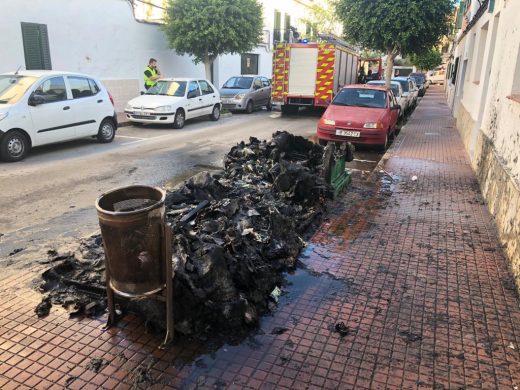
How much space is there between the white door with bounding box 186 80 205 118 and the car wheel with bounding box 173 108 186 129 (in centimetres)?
28

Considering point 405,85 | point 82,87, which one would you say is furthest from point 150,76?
point 405,85

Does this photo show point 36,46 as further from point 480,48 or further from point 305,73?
point 480,48

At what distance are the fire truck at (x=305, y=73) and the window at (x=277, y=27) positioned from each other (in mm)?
13644

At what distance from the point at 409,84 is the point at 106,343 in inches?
855

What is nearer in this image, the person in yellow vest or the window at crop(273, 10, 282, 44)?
the person in yellow vest

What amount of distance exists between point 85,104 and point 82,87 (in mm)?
424

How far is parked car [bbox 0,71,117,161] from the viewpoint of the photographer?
9156 mm

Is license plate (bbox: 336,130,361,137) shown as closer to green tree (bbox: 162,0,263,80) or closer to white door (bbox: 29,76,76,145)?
white door (bbox: 29,76,76,145)

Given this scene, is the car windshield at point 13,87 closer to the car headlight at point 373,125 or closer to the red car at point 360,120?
the red car at point 360,120

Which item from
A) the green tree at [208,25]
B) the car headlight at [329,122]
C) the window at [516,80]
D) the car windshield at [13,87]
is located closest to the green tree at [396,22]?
the green tree at [208,25]

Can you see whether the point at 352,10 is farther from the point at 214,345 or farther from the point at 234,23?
the point at 214,345

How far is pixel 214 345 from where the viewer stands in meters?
3.36

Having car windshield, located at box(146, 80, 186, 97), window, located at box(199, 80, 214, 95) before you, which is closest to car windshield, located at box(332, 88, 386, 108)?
car windshield, located at box(146, 80, 186, 97)

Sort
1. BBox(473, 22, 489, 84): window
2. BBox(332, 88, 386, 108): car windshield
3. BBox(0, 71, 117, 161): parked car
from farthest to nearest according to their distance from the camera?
BBox(473, 22, 489, 84): window → BBox(332, 88, 386, 108): car windshield → BBox(0, 71, 117, 161): parked car
